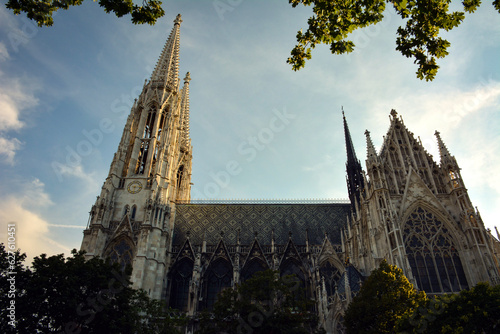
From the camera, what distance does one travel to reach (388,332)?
17.3m

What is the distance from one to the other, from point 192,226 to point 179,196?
8.55 metres

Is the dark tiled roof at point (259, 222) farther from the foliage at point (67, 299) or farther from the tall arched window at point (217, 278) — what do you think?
the foliage at point (67, 299)

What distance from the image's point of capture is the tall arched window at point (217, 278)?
3048 centimetres

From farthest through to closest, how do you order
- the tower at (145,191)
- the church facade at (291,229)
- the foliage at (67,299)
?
the tower at (145,191) → the church facade at (291,229) → the foliage at (67,299)

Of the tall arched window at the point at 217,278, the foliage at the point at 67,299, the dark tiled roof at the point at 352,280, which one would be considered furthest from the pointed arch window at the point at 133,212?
the dark tiled roof at the point at 352,280

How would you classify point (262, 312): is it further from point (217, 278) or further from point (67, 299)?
point (217, 278)

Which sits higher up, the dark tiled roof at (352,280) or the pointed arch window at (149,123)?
the pointed arch window at (149,123)

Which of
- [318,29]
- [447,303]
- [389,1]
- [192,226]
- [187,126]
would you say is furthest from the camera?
[187,126]

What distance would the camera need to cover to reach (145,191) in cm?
3434

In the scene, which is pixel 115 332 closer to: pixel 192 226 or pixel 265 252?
pixel 265 252

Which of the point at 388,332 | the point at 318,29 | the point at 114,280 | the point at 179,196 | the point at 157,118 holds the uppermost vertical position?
the point at 157,118

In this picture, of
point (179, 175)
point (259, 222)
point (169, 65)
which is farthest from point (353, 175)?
point (169, 65)

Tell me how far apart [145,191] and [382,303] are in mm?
24650

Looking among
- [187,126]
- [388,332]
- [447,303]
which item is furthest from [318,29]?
[187,126]
